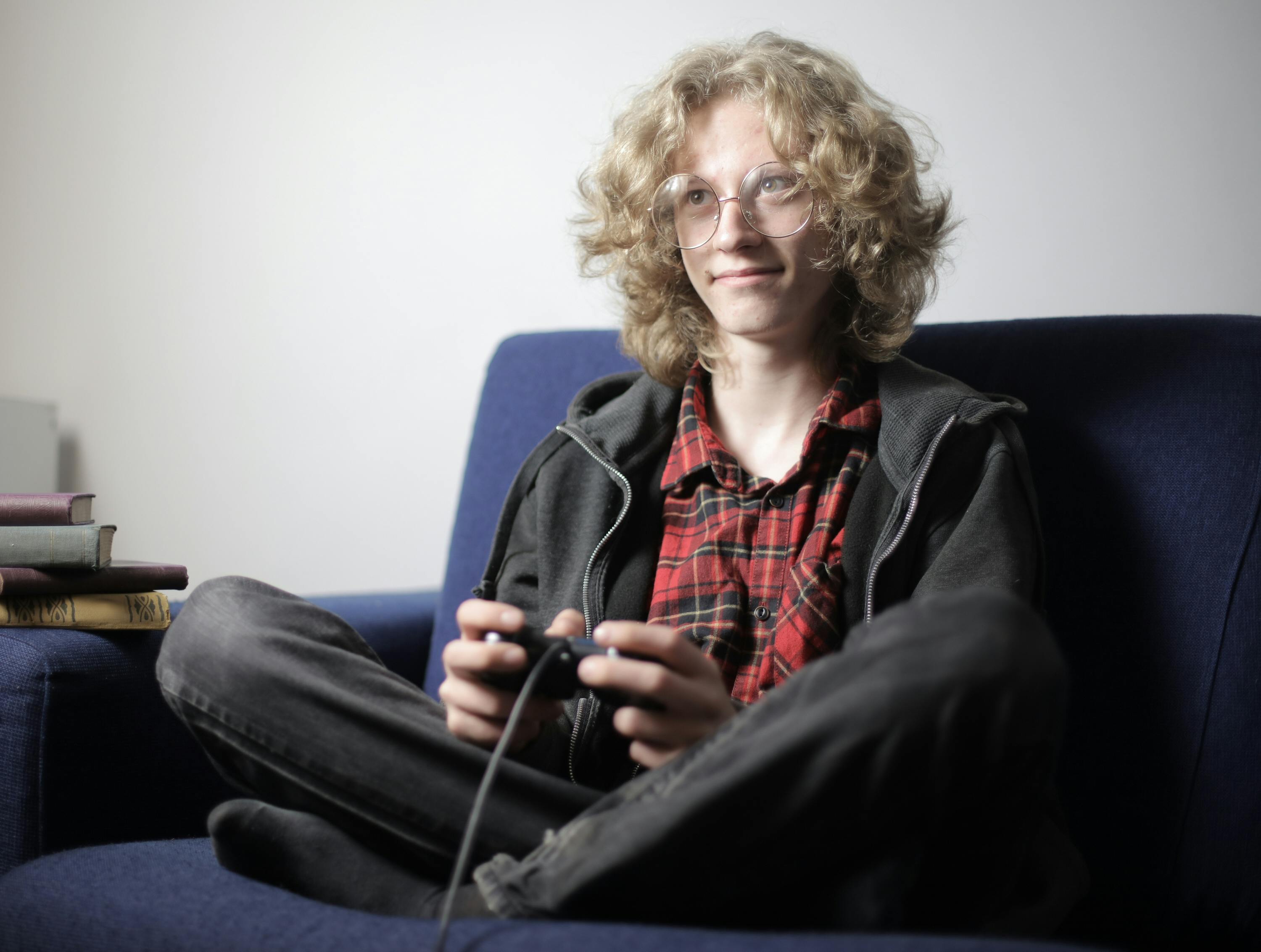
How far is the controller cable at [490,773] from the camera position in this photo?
0.68 metres

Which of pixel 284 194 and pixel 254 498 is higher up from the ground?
pixel 284 194

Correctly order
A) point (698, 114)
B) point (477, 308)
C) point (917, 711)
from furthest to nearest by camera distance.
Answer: point (477, 308) < point (698, 114) < point (917, 711)

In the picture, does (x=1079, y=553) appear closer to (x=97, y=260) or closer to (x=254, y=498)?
(x=254, y=498)

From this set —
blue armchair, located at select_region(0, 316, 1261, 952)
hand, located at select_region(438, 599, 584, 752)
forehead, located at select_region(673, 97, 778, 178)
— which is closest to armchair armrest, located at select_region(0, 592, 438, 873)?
blue armchair, located at select_region(0, 316, 1261, 952)

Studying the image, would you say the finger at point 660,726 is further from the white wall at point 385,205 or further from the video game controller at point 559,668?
the white wall at point 385,205

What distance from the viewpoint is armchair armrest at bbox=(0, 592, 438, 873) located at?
0.96 meters

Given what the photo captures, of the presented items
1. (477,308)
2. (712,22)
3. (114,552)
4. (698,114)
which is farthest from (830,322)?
(114,552)

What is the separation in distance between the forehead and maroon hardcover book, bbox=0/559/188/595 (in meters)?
0.77

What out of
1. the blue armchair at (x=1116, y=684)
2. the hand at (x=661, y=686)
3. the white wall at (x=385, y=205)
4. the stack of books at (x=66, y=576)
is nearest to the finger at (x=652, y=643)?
the hand at (x=661, y=686)

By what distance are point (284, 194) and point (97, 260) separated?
53 cm

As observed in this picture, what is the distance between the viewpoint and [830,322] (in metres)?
1.26

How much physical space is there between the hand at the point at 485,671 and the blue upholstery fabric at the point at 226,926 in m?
0.16

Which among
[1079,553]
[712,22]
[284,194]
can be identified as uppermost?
[712,22]

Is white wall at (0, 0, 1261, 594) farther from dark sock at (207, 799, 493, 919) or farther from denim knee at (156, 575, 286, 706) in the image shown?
dark sock at (207, 799, 493, 919)
